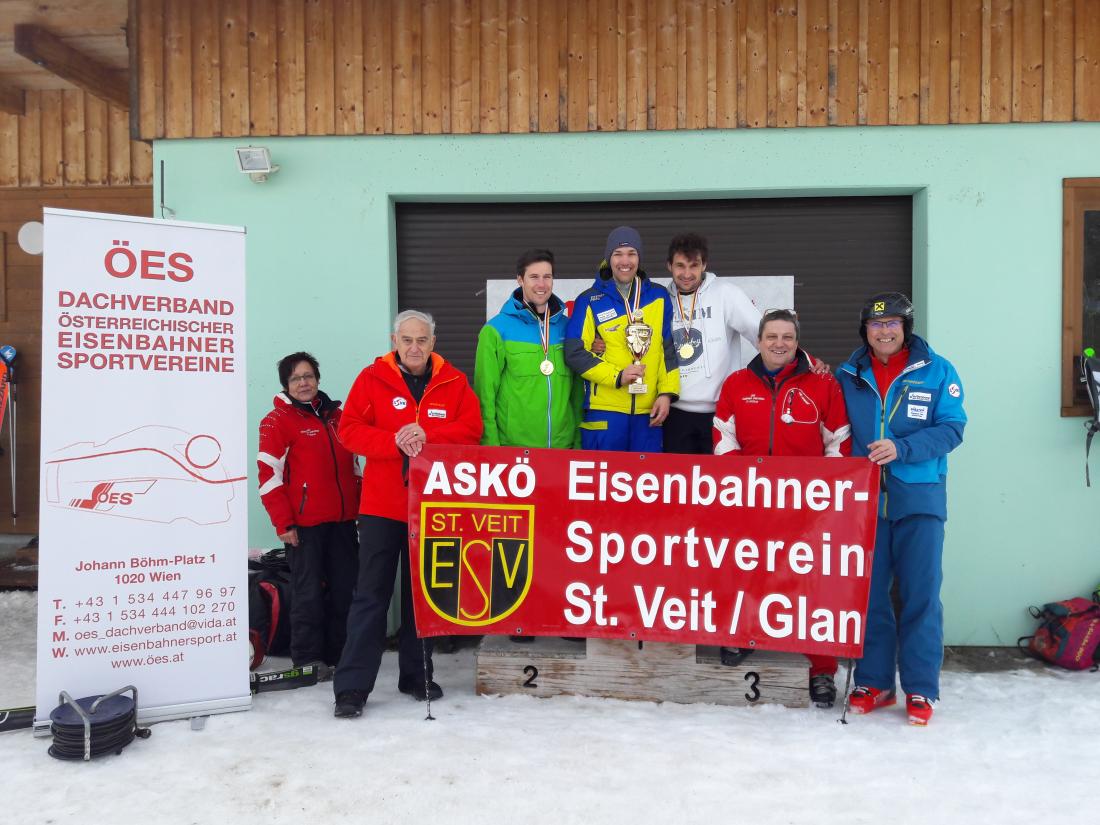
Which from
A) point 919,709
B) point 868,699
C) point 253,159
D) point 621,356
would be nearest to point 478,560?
point 621,356

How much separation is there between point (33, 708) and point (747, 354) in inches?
160

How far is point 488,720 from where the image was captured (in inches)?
136

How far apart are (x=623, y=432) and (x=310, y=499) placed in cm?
164

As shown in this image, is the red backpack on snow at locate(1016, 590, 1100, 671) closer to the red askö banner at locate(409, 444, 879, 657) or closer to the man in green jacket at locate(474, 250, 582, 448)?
the red askö banner at locate(409, 444, 879, 657)

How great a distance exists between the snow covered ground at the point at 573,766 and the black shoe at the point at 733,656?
216 mm

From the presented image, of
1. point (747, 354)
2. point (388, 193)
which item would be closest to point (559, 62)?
point (388, 193)

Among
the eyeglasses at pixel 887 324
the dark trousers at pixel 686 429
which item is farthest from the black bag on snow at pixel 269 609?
the eyeglasses at pixel 887 324

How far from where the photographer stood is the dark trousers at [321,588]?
13.5 ft

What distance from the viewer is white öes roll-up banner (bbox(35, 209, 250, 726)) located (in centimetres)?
325

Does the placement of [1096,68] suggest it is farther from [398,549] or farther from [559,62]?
[398,549]

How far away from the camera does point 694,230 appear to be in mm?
4945

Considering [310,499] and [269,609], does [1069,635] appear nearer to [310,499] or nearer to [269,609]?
[310,499]

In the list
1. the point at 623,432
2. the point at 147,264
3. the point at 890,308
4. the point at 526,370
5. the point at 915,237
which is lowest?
the point at 623,432

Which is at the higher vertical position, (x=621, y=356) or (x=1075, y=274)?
(x=1075, y=274)
